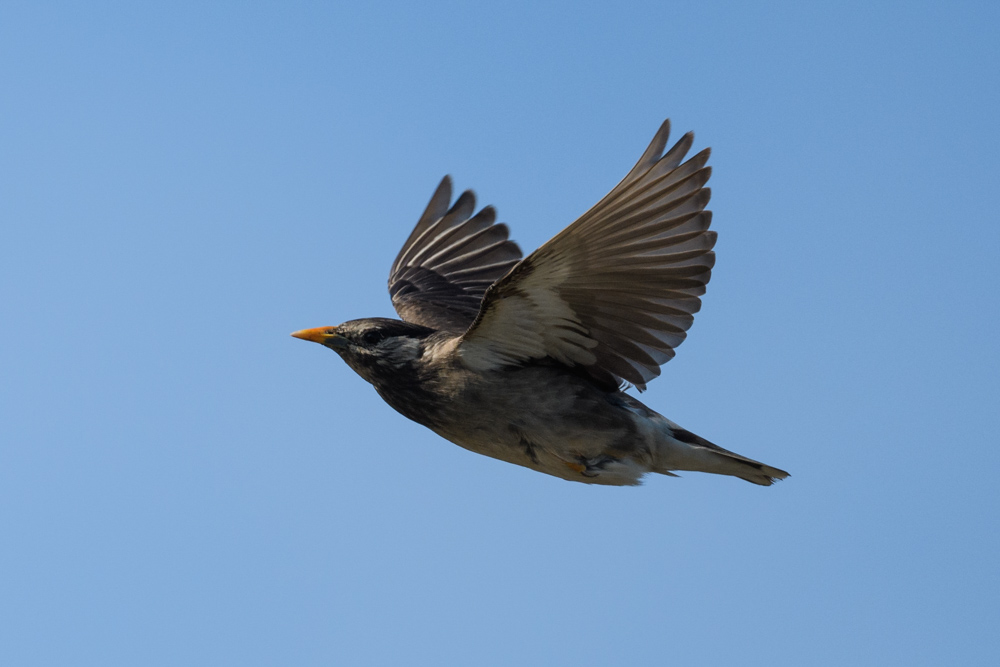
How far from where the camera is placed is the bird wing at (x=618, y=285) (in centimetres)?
633

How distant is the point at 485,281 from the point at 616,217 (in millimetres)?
3864

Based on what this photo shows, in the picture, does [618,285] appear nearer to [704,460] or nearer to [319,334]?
[704,460]

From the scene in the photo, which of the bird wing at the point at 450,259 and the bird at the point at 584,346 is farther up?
the bird wing at the point at 450,259

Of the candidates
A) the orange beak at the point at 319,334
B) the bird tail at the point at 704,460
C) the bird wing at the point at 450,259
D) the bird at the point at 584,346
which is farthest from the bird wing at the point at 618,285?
the bird wing at the point at 450,259

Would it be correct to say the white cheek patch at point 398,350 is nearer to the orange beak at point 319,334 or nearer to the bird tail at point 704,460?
the orange beak at point 319,334

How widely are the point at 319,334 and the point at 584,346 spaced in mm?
1994

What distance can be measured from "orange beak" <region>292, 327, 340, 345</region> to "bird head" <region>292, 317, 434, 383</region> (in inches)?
0.7

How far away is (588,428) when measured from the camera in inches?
278

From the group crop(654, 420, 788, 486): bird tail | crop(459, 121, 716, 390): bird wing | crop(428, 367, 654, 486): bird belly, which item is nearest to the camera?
crop(459, 121, 716, 390): bird wing

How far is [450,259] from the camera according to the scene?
1048cm

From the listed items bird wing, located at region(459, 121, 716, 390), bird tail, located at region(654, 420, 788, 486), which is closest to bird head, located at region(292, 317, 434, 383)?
bird wing, located at region(459, 121, 716, 390)

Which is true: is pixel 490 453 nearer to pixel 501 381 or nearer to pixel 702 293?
pixel 501 381

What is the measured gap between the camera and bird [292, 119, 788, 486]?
6398 mm

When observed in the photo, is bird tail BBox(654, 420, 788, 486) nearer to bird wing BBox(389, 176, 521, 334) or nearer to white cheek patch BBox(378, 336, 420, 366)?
white cheek patch BBox(378, 336, 420, 366)
